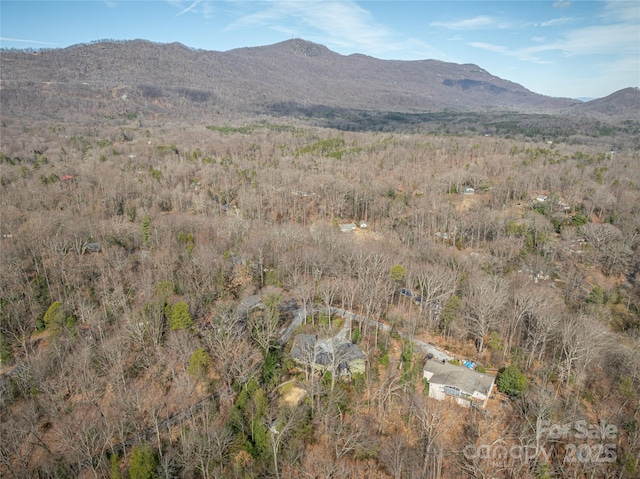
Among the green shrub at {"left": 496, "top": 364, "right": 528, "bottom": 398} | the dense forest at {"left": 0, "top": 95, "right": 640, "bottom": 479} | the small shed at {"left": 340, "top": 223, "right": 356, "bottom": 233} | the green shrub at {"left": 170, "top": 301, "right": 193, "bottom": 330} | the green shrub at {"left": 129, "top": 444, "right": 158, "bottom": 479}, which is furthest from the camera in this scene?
the small shed at {"left": 340, "top": 223, "right": 356, "bottom": 233}

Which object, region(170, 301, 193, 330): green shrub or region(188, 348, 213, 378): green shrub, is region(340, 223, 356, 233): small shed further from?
region(188, 348, 213, 378): green shrub

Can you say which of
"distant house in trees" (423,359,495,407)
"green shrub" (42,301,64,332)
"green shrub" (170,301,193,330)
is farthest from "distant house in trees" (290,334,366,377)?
"green shrub" (42,301,64,332)

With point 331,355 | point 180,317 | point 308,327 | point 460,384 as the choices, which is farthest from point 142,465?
point 460,384

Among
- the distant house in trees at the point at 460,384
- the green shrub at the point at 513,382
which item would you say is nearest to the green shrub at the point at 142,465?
the distant house in trees at the point at 460,384

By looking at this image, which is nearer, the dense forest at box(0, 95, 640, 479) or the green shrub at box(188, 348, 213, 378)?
the dense forest at box(0, 95, 640, 479)

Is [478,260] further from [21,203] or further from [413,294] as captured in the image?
[21,203]
